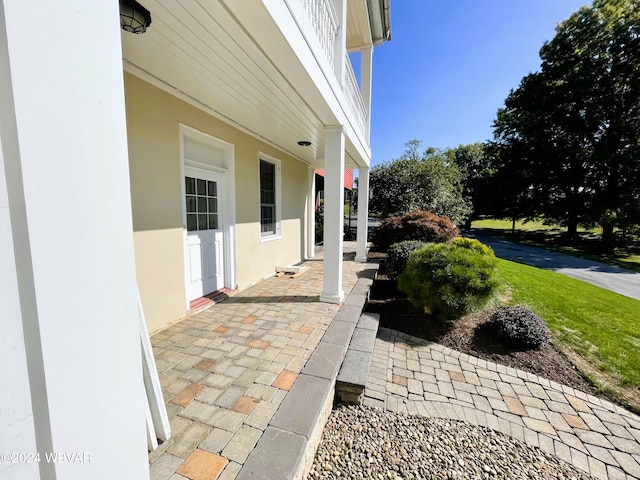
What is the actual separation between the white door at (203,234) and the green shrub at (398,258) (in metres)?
3.75

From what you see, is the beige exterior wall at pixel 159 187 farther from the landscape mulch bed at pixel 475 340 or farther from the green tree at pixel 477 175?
the green tree at pixel 477 175

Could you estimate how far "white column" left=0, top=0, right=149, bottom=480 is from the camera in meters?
0.60

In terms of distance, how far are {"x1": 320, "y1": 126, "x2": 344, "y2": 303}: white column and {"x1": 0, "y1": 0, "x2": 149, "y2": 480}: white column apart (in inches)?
135

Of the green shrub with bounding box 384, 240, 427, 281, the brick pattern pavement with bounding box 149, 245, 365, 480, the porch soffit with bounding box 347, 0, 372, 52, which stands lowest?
the brick pattern pavement with bounding box 149, 245, 365, 480

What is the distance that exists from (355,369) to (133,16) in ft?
11.4

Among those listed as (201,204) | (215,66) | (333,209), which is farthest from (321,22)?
(201,204)

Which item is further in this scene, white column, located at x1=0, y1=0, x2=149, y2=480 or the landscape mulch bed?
the landscape mulch bed

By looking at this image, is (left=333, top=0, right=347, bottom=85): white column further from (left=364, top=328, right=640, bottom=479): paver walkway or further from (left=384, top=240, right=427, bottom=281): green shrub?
(left=364, top=328, right=640, bottom=479): paver walkway

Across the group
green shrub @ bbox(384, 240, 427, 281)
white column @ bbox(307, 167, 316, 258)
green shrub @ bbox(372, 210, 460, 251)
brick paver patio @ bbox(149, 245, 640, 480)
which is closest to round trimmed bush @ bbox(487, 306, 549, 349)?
brick paver patio @ bbox(149, 245, 640, 480)

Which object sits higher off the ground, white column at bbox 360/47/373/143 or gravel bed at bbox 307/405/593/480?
white column at bbox 360/47/373/143

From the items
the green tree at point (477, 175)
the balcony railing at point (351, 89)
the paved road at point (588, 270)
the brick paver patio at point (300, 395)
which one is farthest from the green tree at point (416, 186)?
the brick paver patio at point (300, 395)

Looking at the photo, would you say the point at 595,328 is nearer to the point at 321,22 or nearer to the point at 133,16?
the point at 321,22

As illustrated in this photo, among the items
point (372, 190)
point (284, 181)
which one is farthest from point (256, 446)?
point (372, 190)

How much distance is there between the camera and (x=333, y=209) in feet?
13.9
